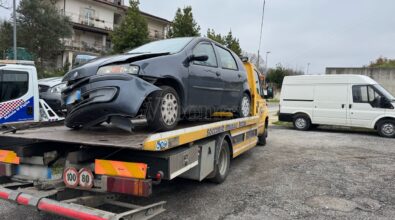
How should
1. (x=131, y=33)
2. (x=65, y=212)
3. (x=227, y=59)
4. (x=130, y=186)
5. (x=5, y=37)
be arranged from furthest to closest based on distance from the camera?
(x=5, y=37) < (x=131, y=33) < (x=227, y=59) < (x=130, y=186) < (x=65, y=212)

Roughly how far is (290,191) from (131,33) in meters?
18.1

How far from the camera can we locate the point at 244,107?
7.32 metres

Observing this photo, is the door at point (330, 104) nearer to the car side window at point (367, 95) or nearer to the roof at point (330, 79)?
the roof at point (330, 79)

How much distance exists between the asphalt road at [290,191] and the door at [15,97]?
10.8ft

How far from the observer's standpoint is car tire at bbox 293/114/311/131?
1397 cm

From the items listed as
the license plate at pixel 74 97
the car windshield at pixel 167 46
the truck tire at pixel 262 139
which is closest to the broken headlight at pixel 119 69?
the license plate at pixel 74 97

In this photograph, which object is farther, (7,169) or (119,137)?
(7,169)

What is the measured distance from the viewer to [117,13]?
119ft

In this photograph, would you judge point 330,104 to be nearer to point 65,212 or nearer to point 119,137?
point 119,137

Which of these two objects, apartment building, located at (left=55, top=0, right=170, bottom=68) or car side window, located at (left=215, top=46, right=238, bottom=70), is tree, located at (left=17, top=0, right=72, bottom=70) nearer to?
apartment building, located at (left=55, top=0, right=170, bottom=68)

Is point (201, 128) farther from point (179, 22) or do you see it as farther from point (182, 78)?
point (179, 22)

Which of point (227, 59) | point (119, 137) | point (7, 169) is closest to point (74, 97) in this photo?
point (119, 137)

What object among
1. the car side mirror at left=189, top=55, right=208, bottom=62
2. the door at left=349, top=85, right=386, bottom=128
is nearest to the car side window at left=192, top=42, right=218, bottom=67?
the car side mirror at left=189, top=55, right=208, bottom=62

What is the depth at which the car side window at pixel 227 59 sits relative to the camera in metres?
6.21
